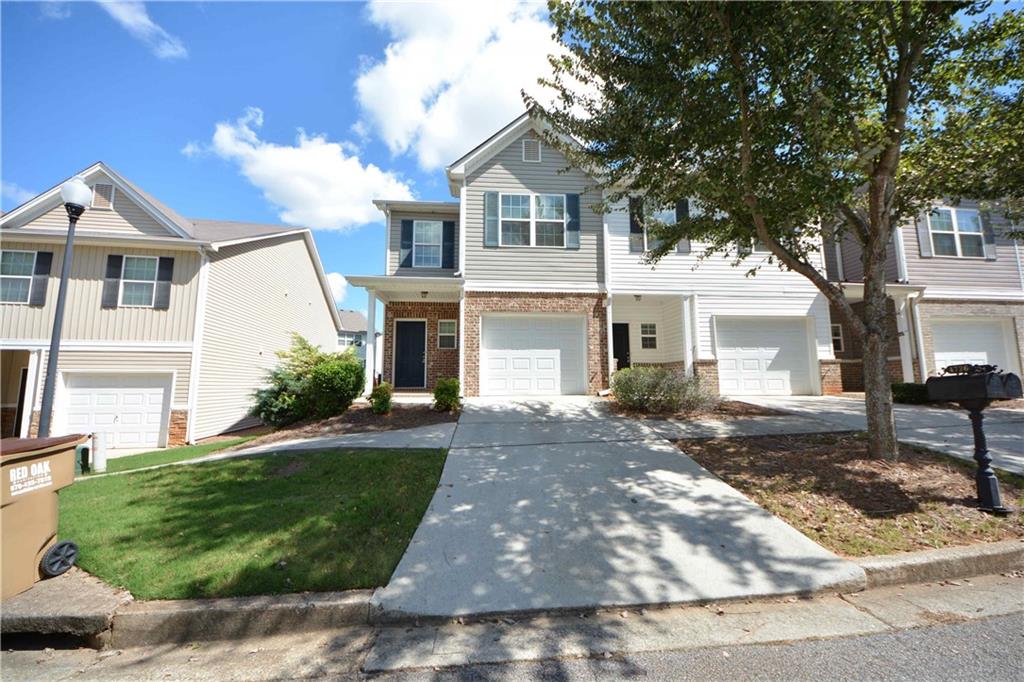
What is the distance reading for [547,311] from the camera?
12125mm

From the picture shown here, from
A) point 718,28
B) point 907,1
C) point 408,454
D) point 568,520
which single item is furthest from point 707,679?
point 907,1

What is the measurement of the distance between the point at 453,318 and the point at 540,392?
397cm

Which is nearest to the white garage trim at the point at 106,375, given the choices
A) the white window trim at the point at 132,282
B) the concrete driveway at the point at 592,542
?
the white window trim at the point at 132,282

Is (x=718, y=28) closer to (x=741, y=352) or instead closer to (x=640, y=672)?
(x=640, y=672)

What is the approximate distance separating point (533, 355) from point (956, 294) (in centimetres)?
1376

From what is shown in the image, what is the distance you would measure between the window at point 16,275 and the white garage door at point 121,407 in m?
2.77

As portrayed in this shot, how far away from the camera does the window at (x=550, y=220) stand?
1252 cm

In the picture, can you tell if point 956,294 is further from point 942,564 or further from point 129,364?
point 129,364

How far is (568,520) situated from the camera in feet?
14.7

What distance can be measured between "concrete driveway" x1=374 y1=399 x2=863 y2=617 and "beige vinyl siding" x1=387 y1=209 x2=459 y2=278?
26.5 ft

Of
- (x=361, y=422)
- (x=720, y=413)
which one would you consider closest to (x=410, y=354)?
(x=361, y=422)

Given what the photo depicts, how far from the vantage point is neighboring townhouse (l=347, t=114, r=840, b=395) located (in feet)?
39.5

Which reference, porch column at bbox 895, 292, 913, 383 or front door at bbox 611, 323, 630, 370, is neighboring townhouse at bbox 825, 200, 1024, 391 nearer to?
porch column at bbox 895, 292, 913, 383

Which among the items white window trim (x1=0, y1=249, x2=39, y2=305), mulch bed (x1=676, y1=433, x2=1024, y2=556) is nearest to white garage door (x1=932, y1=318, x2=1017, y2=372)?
mulch bed (x1=676, y1=433, x2=1024, y2=556)
